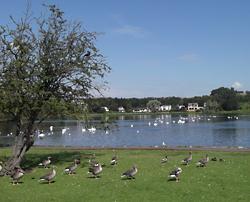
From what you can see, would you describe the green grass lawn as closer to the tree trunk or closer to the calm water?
the tree trunk

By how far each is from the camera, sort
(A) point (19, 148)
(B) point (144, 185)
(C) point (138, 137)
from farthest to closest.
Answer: (C) point (138, 137)
(A) point (19, 148)
(B) point (144, 185)

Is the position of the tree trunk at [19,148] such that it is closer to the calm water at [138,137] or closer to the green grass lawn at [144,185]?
the green grass lawn at [144,185]

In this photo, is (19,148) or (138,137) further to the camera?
(138,137)

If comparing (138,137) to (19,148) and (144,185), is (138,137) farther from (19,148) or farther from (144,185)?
(144,185)

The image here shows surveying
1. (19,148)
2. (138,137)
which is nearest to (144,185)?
(19,148)

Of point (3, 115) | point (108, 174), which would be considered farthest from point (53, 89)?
point (108, 174)

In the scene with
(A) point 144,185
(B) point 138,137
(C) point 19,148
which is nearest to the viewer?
(A) point 144,185

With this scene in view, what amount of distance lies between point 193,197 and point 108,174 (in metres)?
7.03

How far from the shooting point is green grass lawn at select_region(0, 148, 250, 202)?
17891 mm

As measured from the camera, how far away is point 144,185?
19828mm

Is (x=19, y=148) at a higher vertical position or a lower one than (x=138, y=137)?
higher

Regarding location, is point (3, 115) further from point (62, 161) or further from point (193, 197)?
point (193, 197)

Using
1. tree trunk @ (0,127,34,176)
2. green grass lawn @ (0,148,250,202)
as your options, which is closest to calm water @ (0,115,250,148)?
tree trunk @ (0,127,34,176)

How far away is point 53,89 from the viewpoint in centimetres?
2819
